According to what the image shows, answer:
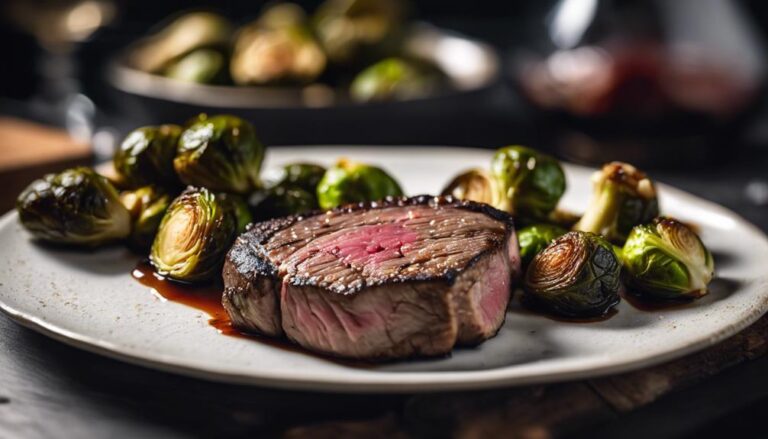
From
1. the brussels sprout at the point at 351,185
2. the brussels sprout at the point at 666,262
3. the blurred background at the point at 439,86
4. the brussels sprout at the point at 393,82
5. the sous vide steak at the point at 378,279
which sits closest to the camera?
the sous vide steak at the point at 378,279

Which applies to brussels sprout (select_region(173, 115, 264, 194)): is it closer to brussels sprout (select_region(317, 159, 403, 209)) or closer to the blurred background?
brussels sprout (select_region(317, 159, 403, 209))

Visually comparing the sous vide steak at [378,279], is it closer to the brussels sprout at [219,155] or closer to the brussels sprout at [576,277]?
the brussels sprout at [576,277]

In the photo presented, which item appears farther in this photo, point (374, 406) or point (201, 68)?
point (201, 68)

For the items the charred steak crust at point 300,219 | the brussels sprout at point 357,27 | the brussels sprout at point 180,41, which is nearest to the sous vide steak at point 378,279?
the charred steak crust at point 300,219

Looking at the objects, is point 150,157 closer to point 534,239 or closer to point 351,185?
point 351,185

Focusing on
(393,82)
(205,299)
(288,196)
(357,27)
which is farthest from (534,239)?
(357,27)

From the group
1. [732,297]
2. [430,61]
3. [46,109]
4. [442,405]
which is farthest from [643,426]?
[46,109]

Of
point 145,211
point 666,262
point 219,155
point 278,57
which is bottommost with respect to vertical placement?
point 278,57
